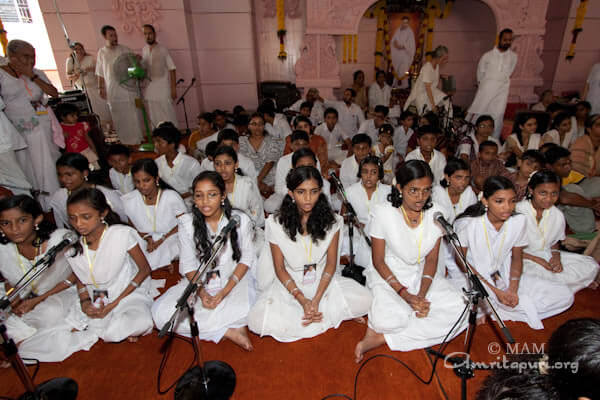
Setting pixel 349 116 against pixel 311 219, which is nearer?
pixel 311 219

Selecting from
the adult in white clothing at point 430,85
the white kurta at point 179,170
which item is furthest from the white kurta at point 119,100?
the adult in white clothing at point 430,85

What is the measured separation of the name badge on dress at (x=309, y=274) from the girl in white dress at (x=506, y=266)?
1161 millimetres

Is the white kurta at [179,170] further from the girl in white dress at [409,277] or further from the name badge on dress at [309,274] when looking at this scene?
the girl in white dress at [409,277]

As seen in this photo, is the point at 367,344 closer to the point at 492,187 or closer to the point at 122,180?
the point at 492,187

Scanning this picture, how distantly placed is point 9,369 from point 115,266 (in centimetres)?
89

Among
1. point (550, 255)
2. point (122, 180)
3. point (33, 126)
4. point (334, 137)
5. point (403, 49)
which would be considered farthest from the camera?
point (403, 49)

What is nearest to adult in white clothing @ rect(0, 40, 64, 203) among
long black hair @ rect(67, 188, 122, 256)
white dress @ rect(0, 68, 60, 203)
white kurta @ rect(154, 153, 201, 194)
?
white dress @ rect(0, 68, 60, 203)

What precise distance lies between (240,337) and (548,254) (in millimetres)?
2540

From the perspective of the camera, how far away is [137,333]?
2.29 m

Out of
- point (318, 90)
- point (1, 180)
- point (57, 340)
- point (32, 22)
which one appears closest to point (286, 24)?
point (318, 90)

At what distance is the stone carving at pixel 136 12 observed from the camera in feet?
23.7

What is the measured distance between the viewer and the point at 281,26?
895 cm

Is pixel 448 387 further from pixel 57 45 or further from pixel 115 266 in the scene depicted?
pixel 57 45

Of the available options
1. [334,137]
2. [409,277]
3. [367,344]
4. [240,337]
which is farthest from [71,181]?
[334,137]
